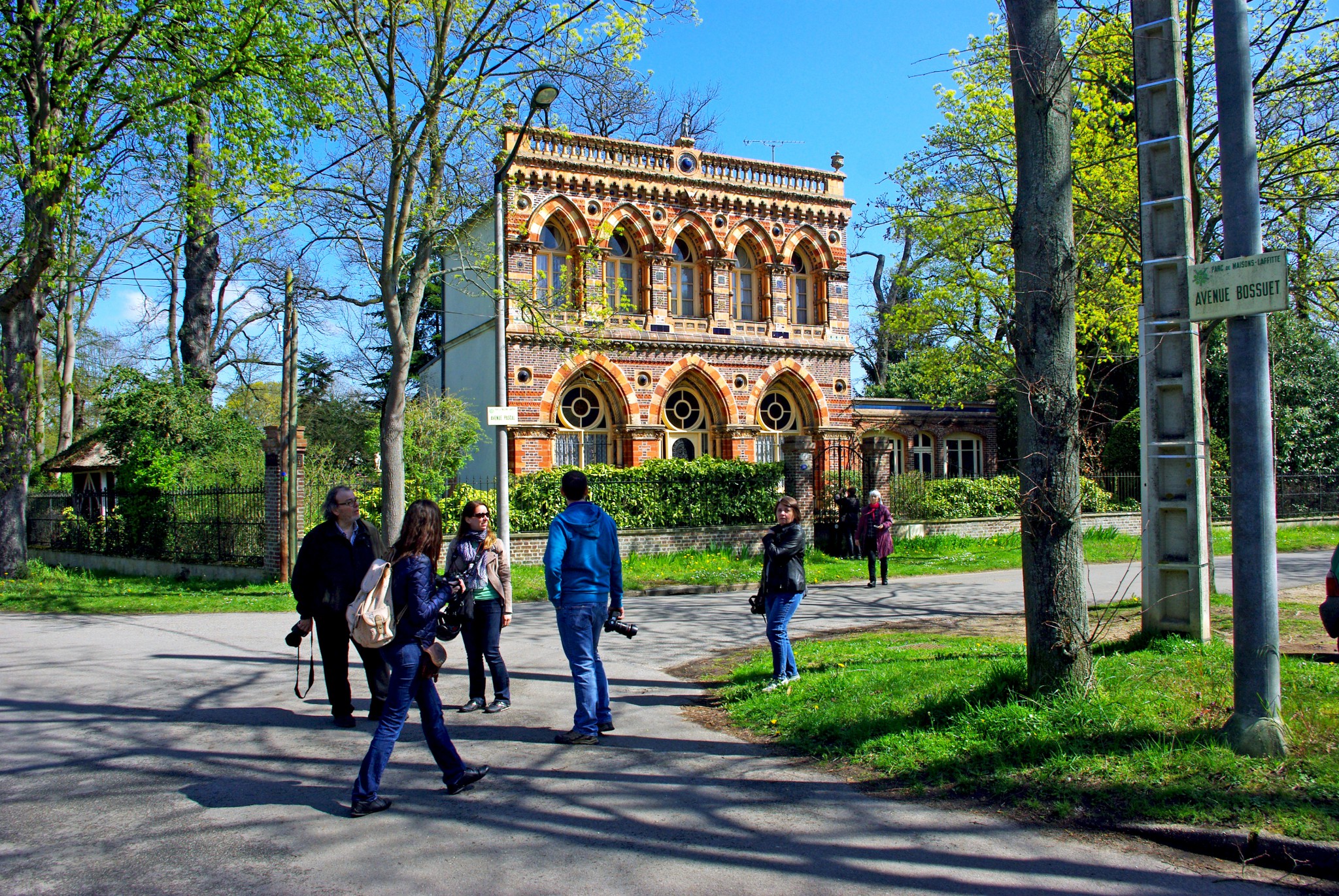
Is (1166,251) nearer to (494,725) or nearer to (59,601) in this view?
Answer: (494,725)

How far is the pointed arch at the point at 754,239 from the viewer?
25781 mm

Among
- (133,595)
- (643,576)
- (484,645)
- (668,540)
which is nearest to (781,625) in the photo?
(484,645)

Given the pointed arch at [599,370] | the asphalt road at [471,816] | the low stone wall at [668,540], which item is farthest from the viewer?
the pointed arch at [599,370]

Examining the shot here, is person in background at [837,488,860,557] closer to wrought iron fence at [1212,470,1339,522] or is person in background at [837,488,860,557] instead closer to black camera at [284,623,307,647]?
wrought iron fence at [1212,470,1339,522]

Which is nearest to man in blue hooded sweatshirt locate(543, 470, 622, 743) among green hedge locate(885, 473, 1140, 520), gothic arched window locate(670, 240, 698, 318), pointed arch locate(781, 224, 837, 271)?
green hedge locate(885, 473, 1140, 520)

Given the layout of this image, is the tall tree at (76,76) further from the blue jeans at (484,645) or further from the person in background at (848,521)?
the person in background at (848,521)

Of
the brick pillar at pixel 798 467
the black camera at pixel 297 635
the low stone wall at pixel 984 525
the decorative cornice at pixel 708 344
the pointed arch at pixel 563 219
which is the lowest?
the low stone wall at pixel 984 525

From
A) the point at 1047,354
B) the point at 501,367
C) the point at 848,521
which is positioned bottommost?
the point at 848,521

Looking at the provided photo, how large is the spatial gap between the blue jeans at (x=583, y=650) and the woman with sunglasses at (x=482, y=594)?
0.91 meters

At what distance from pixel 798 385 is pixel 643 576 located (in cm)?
1108

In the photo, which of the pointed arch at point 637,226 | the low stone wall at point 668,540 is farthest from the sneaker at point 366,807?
the pointed arch at point 637,226

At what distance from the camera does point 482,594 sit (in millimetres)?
7215

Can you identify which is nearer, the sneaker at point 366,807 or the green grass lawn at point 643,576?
the sneaker at point 366,807

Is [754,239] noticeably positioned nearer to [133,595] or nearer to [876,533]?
[876,533]
